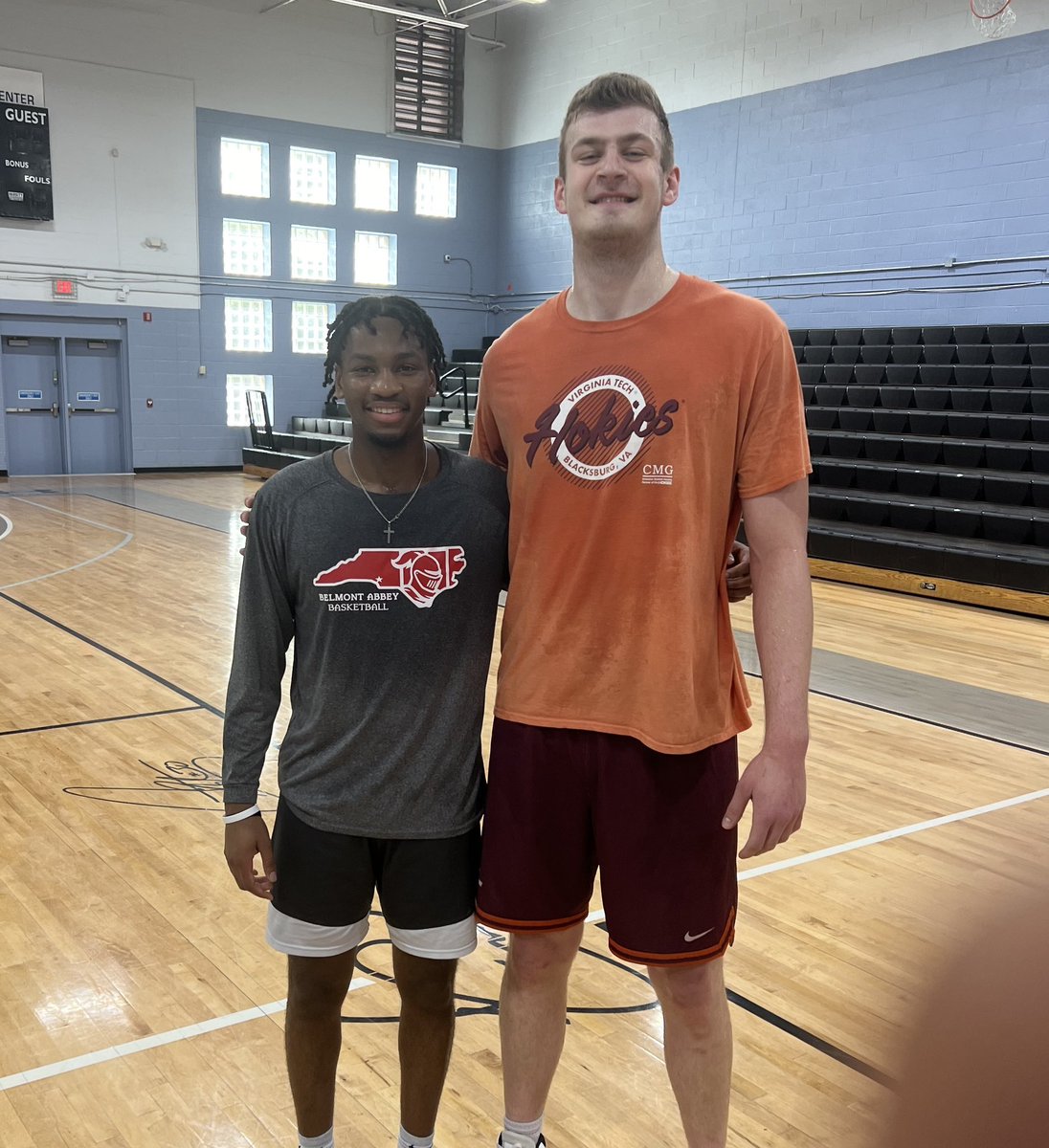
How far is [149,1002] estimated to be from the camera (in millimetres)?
2369

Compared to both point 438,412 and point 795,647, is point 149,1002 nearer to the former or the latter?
point 795,647

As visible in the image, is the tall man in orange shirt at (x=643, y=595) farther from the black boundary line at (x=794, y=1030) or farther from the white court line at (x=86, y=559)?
the white court line at (x=86, y=559)

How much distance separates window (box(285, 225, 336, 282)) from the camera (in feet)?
49.5

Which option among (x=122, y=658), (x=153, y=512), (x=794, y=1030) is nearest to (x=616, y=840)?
(x=794, y=1030)

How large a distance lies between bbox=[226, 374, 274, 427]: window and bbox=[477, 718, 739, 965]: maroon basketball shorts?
13955mm

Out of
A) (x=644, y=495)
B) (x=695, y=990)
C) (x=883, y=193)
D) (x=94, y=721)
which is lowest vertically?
(x=94, y=721)

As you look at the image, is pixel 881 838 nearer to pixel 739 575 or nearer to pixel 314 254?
pixel 739 575

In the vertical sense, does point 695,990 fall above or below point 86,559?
above

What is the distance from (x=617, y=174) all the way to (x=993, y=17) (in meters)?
9.07

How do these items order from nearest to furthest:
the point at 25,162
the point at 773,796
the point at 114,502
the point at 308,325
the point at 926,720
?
1. the point at 773,796
2. the point at 926,720
3. the point at 114,502
4. the point at 25,162
5. the point at 308,325

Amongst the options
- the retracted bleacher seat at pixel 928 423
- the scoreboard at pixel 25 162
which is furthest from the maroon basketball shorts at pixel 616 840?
the scoreboard at pixel 25 162

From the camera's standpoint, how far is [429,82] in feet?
50.9

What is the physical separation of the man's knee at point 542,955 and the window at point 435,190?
15.3 m

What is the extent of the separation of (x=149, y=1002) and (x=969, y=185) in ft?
32.6
